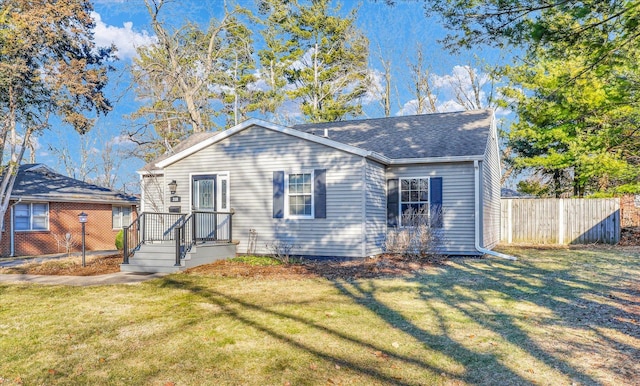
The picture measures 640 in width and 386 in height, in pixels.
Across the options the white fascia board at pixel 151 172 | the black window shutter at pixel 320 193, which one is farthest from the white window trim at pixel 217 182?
the white fascia board at pixel 151 172

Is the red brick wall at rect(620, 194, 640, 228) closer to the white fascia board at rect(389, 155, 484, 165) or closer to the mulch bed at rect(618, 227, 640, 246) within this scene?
the mulch bed at rect(618, 227, 640, 246)

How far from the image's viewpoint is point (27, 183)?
17.9 metres

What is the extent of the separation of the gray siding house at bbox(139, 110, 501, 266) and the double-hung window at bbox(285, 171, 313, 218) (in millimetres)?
28

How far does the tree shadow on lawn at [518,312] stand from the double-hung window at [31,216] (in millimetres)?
Answer: 14250

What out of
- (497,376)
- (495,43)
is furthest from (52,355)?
(495,43)

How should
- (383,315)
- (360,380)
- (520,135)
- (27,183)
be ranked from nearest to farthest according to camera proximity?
(360,380), (383,315), (27,183), (520,135)

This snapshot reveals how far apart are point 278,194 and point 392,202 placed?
3435 mm

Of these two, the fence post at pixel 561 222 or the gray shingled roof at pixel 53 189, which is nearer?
the fence post at pixel 561 222

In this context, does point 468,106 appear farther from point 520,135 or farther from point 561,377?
point 561,377

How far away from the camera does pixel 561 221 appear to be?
16844 millimetres

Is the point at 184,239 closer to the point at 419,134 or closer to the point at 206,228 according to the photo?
the point at 206,228

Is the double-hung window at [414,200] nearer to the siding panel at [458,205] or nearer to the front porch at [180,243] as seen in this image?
the siding panel at [458,205]

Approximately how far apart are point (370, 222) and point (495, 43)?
19.2 ft

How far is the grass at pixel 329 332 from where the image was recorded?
415cm
